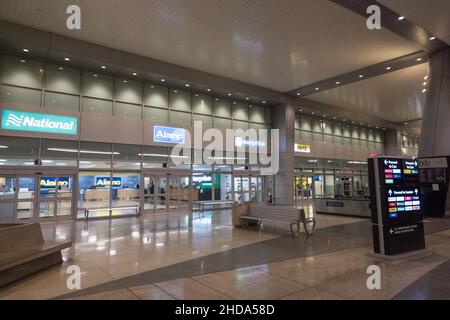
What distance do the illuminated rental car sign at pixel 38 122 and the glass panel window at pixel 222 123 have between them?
7.40 metres

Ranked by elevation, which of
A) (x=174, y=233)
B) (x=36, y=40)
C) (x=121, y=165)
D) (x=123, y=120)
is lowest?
(x=174, y=233)

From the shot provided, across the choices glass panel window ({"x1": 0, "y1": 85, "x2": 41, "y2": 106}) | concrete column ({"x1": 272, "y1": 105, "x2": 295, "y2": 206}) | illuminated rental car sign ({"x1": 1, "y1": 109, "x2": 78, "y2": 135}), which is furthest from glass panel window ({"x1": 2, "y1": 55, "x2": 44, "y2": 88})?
concrete column ({"x1": 272, "y1": 105, "x2": 295, "y2": 206})

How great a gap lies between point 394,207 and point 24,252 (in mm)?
6566

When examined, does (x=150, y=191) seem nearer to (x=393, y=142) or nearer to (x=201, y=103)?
(x=201, y=103)

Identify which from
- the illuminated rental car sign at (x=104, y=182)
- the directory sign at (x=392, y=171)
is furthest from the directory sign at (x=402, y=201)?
the illuminated rental car sign at (x=104, y=182)

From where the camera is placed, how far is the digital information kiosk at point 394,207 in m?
5.51

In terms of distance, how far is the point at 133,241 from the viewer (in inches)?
291

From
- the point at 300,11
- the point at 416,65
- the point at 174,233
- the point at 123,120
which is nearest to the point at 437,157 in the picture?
the point at 416,65

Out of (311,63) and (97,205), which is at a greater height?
(311,63)

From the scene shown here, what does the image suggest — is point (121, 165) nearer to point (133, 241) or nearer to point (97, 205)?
point (97, 205)

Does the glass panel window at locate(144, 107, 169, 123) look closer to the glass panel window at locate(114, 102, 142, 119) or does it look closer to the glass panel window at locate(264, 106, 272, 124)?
the glass panel window at locate(114, 102, 142, 119)

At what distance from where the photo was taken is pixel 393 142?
28438 millimetres

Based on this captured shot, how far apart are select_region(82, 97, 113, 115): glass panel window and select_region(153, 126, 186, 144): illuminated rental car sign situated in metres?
2.24

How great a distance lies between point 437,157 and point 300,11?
7.97 m
